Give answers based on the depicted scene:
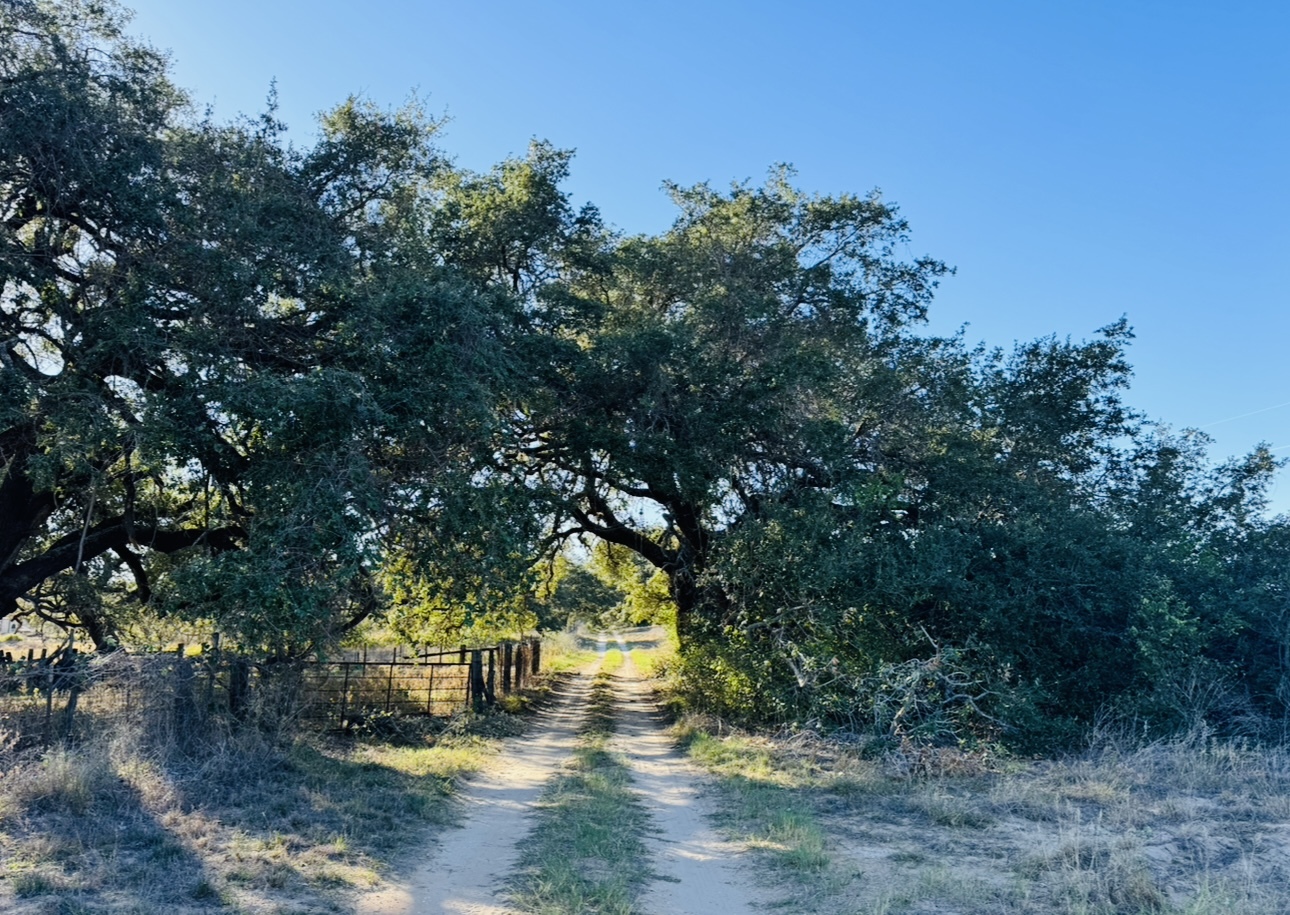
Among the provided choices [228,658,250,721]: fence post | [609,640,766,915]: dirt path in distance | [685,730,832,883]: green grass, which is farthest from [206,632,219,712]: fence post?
[685,730,832,883]: green grass

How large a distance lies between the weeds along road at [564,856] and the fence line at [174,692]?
11.0 feet

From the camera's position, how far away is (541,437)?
1766 centimetres

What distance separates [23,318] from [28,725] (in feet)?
21.5

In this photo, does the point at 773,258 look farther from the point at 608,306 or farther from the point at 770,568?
the point at 770,568

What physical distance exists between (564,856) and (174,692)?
5954mm

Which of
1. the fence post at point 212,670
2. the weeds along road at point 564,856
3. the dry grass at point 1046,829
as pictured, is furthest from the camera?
the fence post at point 212,670

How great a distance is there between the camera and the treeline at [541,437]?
11672 mm

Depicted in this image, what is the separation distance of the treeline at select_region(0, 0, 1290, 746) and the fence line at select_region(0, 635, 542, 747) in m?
0.95

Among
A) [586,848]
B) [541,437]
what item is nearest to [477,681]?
[541,437]

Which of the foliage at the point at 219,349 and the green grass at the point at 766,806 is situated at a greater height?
Answer: the foliage at the point at 219,349

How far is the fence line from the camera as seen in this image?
988cm

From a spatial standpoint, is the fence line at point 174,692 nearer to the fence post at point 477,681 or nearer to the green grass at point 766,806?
the fence post at point 477,681

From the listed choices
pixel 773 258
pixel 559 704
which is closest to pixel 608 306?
pixel 773 258

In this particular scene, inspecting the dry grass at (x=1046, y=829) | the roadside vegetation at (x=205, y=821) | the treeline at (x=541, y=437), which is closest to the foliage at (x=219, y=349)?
the treeline at (x=541, y=437)
